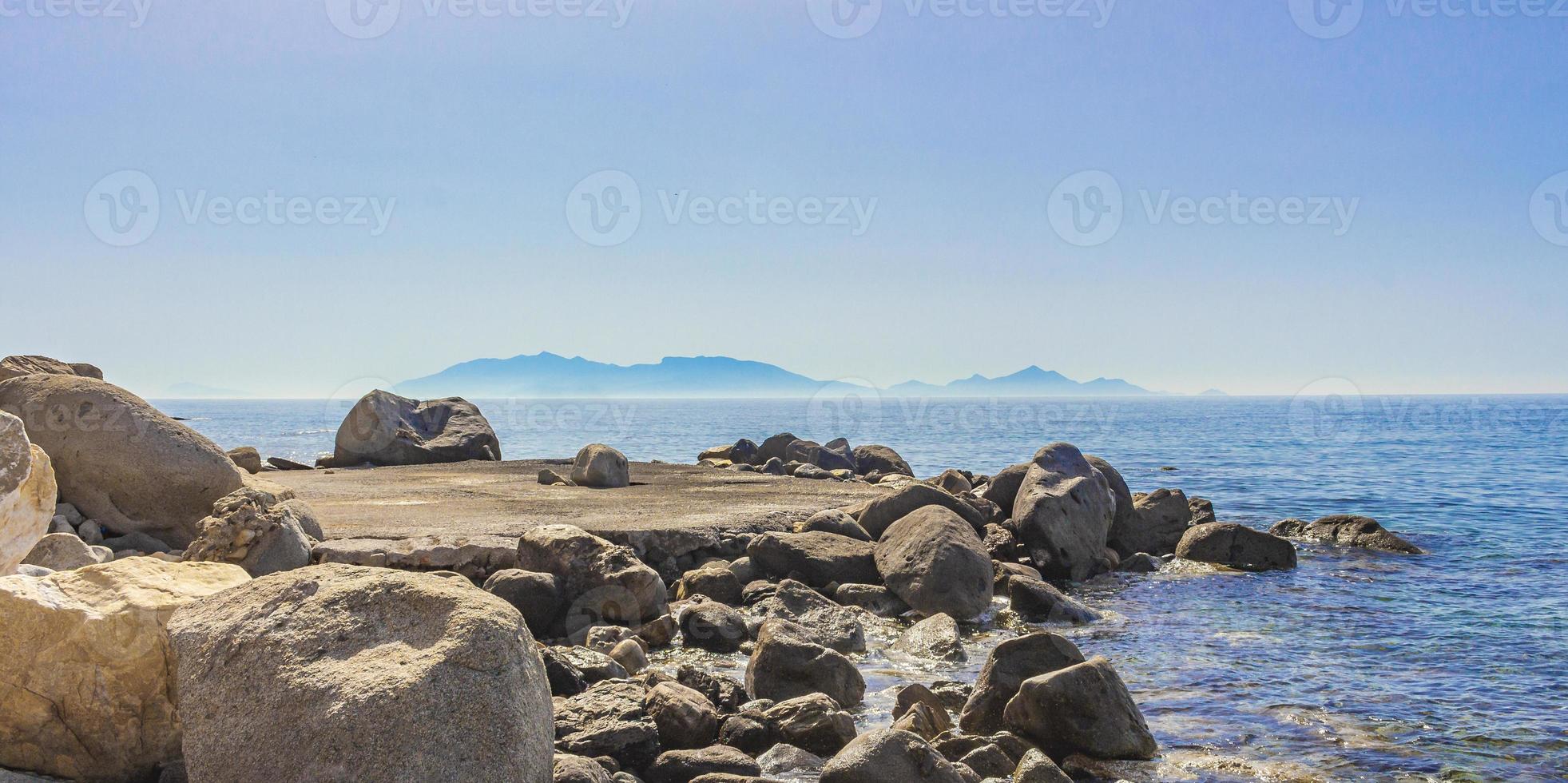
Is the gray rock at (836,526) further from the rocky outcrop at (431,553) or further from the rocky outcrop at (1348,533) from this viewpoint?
the rocky outcrop at (1348,533)

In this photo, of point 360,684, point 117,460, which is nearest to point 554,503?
point 117,460

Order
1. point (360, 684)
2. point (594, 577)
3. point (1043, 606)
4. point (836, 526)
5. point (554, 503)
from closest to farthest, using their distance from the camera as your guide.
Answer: point (360, 684)
point (594, 577)
point (1043, 606)
point (836, 526)
point (554, 503)

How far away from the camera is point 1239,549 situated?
15945 millimetres

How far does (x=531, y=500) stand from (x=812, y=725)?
9.33 metres

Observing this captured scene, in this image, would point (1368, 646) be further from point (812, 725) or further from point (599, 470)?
point (599, 470)

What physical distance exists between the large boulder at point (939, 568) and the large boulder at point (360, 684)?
7.37m

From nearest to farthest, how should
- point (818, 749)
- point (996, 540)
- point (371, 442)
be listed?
point (818, 749) < point (996, 540) < point (371, 442)

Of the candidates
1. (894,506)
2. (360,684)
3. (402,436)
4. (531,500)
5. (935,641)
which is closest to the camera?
(360,684)

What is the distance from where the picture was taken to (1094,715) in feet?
24.0

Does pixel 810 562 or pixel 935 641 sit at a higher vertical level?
pixel 810 562

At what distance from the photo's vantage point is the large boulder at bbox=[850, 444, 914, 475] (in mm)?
26906

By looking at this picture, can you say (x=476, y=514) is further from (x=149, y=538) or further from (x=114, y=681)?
(x=114, y=681)

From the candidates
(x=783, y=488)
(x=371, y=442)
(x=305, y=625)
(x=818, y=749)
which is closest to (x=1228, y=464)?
(x=783, y=488)

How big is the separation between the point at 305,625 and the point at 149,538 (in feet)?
25.3
